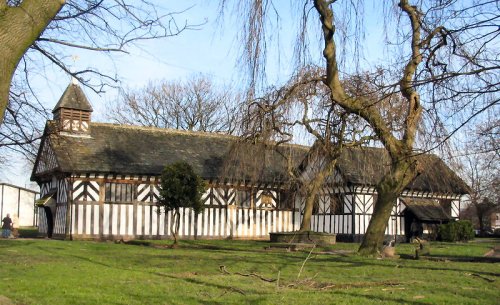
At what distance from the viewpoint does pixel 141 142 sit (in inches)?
1126

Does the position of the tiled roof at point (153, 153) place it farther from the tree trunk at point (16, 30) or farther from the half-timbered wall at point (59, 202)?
the tree trunk at point (16, 30)

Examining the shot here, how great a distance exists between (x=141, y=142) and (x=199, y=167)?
9.92 ft

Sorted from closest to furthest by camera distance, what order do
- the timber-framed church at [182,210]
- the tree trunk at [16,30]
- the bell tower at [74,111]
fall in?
the tree trunk at [16,30], the timber-framed church at [182,210], the bell tower at [74,111]

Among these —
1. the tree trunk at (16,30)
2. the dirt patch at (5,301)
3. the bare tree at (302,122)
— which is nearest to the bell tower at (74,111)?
the bare tree at (302,122)

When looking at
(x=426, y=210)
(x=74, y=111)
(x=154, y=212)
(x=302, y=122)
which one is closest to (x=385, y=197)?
(x=302, y=122)

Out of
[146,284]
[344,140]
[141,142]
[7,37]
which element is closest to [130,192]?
[141,142]

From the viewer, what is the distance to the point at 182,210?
27141 mm

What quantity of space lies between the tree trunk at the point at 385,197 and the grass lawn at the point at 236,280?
78 centimetres

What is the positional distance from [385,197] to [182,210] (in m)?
13.5

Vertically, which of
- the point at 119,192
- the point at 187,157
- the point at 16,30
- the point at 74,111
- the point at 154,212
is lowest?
the point at 154,212

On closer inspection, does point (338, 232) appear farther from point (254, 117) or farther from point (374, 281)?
point (374, 281)

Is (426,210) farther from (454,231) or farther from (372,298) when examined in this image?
(372,298)

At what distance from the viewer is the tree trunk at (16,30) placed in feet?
17.3

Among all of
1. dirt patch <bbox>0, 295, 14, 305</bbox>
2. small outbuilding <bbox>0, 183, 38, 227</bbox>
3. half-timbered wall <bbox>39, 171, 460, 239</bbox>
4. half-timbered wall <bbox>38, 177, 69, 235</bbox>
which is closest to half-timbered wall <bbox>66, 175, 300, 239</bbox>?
half-timbered wall <bbox>39, 171, 460, 239</bbox>
